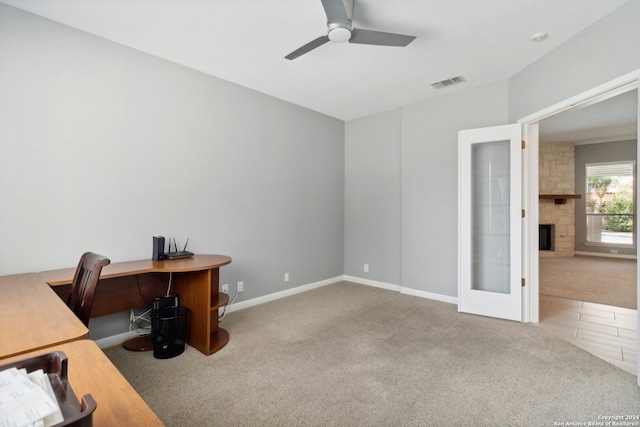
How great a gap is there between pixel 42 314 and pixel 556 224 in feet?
30.4

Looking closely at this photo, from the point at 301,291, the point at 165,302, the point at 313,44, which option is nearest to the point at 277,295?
the point at 301,291

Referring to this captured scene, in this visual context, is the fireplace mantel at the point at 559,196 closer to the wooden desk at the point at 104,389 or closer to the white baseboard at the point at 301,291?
the white baseboard at the point at 301,291

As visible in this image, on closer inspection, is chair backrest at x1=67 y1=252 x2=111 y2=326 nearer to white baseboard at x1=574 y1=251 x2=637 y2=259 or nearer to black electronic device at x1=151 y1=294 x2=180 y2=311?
black electronic device at x1=151 y1=294 x2=180 y2=311

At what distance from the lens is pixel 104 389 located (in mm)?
743

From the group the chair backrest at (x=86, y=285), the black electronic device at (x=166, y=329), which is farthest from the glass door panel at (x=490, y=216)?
the chair backrest at (x=86, y=285)

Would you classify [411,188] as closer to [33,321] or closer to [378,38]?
[378,38]

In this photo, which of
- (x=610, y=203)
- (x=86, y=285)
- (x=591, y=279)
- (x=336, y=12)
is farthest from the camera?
(x=610, y=203)

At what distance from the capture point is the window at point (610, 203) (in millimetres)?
7043

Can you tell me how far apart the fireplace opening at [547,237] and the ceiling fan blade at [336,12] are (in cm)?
766

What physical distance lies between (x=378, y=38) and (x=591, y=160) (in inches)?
303

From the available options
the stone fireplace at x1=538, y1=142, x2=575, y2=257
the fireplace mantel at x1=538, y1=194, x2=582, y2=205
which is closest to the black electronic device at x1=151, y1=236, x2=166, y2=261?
the fireplace mantel at x1=538, y1=194, x2=582, y2=205

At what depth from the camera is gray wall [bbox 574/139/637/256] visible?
6.96 meters

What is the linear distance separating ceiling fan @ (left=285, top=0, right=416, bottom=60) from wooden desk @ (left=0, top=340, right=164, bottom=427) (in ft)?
7.24

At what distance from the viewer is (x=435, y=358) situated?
101 inches
